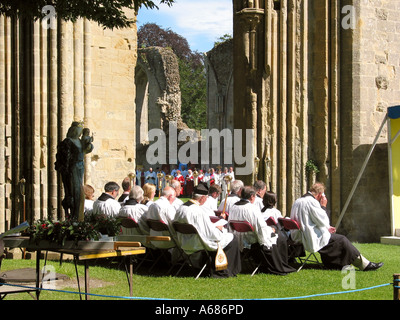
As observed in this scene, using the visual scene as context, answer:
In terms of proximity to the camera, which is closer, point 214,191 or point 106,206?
point 214,191

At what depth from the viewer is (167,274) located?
31.9 feet

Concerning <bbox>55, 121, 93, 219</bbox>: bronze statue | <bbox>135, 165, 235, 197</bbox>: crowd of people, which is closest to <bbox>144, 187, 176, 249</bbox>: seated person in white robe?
<bbox>55, 121, 93, 219</bbox>: bronze statue

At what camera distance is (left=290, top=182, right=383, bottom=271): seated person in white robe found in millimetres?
10148

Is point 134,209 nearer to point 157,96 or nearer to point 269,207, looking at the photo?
point 269,207

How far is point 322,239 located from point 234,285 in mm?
2072

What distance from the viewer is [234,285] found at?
8.80 meters

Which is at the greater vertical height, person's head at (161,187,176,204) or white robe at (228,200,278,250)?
person's head at (161,187,176,204)

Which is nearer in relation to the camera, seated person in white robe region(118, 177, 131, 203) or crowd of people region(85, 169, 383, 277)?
crowd of people region(85, 169, 383, 277)

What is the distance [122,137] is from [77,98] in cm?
149

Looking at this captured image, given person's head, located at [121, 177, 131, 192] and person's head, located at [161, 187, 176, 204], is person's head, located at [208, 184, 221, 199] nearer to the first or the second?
person's head, located at [161, 187, 176, 204]

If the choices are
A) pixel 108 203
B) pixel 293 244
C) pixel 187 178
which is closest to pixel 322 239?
pixel 293 244

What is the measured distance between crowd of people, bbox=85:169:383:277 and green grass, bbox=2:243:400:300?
0.93 feet

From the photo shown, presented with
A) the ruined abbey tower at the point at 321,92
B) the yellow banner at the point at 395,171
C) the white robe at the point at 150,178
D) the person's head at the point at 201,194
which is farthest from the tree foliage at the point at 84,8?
the white robe at the point at 150,178

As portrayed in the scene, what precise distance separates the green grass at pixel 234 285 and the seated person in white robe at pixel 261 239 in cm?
25
